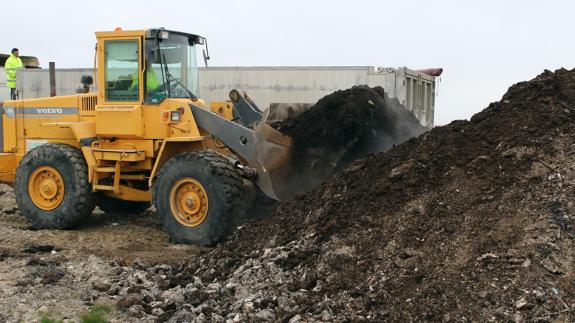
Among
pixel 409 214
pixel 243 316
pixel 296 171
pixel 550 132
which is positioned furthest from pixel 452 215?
pixel 296 171

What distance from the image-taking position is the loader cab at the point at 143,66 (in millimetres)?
8758

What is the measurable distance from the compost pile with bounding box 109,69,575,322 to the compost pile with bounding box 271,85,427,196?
1.42m

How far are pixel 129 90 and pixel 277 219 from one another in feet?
10.2

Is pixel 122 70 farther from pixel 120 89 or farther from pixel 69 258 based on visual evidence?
pixel 69 258

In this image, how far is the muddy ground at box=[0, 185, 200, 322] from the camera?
19.7 ft

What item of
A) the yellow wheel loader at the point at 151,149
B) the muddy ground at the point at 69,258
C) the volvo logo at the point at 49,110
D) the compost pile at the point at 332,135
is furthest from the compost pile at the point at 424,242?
the volvo logo at the point at 49,110

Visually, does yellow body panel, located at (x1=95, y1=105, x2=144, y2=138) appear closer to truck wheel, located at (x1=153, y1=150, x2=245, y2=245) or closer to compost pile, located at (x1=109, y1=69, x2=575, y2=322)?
truck wheel, located at (x1=153, y1=150, x2=245, y2=245)

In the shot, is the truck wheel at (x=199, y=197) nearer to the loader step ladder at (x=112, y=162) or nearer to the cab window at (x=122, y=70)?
the loader step ladder at (x=112, y=162)

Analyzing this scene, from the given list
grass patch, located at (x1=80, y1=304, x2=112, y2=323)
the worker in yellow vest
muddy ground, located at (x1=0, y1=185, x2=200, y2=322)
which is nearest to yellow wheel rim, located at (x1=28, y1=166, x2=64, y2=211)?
muddy ground, located at (x1=0, y1=185, x2=200, y2=322)

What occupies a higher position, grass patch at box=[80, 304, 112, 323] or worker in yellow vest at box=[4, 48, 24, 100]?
worker in yellow vest at box=[4, 48, 24, 100]

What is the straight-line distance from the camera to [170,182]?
27.3 ft

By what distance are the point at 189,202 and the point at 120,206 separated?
2.75 metres

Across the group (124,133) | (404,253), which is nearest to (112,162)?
(124,133)

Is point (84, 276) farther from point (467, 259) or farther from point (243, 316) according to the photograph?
point (467, 259)
